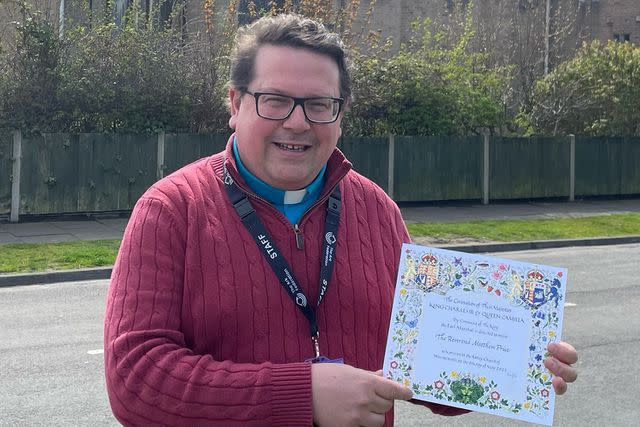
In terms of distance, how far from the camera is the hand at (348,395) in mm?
2021

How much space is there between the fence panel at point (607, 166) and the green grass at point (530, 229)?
4.15m

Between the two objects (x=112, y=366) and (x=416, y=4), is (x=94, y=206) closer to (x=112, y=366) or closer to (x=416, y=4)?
(x=112, y=366)

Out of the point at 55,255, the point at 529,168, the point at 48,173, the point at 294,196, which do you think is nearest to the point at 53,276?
the point at 55,255

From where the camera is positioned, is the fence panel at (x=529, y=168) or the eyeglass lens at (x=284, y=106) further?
the fence panel at (x=529, y=168)

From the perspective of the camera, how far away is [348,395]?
2.02m

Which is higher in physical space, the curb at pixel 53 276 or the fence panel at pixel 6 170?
the fence panel at pixel 6 170

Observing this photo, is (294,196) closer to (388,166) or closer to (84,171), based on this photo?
(84,171)

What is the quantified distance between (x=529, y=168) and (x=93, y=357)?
17.2 meters

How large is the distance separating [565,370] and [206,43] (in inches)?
705

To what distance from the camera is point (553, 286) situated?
2322 millimetres

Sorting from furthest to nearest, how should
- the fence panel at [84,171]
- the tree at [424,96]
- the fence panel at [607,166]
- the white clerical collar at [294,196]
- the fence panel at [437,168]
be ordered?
1. the fence panel at [607,166]
2. the fence panel at [437,168]
3. the tree at [424,96]
4. the fence panel at [84,171]
5. the white clerical collar at [294,196]

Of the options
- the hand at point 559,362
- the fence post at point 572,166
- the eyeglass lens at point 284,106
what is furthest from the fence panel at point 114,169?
the hand at point 559,362

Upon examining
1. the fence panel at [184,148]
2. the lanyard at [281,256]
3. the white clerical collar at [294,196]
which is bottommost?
the lanyard at [281,256]

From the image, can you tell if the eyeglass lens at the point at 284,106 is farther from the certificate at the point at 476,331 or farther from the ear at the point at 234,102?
the certificate at the point at 476,331
